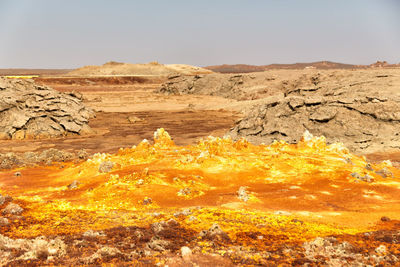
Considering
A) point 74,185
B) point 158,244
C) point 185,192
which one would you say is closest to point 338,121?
point 185,192

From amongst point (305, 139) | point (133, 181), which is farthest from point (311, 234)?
point (305, 139)

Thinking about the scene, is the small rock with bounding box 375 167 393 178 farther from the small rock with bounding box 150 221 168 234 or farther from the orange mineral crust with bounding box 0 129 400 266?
the small rock with bounding box 150 221 168 234

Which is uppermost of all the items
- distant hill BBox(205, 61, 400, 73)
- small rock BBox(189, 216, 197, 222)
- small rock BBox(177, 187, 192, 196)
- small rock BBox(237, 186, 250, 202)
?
distant hill BBox(205, 61, 400, 73)

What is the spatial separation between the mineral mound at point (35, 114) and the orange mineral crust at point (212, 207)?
30.4 feet

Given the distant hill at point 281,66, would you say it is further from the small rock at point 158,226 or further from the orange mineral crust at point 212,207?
the small rock at point 158,226

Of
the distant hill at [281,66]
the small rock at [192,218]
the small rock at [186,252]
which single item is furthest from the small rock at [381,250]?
the distant hill at [281,66]

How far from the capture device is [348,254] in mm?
4430

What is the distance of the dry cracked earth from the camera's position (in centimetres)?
454

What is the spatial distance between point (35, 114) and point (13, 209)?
14552 mm

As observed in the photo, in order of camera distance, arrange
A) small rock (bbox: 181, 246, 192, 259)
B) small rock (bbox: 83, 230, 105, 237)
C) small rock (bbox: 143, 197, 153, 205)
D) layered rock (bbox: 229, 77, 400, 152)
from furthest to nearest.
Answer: layered rock (bbox: 229, 77, 400, 152) → small rock (bbox: 143, 197, 153, 205) → small rock (bbox: 83, 230, 105, 237) → small rock (bbox: 181, 246, 192, 259)

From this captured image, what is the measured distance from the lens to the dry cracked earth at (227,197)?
454 centimetres

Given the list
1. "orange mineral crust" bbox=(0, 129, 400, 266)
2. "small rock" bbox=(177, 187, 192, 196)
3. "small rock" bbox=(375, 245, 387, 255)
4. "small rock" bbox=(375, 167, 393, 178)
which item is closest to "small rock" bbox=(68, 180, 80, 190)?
"orange mineral crust" bbox=(0, 129, 400, 266)

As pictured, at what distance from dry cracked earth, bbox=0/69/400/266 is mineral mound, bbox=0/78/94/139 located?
1.13 metres

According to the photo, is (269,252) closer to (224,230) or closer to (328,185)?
(224,230)
